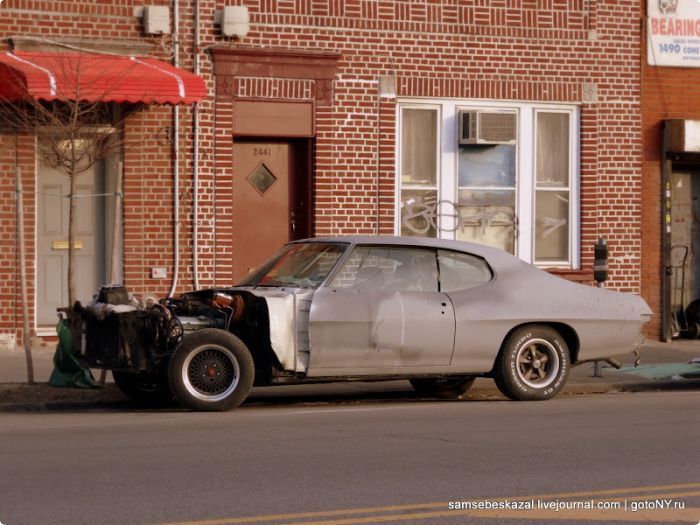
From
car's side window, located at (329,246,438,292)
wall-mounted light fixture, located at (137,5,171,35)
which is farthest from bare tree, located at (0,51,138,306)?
car's side window, located at (329,246,438,292)

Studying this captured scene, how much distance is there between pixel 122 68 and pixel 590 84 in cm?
680

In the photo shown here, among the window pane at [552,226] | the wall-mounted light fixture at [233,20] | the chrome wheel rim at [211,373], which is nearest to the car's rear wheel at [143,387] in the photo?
the chrome wheel rim at [211,373]

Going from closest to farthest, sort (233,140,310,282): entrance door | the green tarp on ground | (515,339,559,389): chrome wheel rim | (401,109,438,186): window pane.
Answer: (515,339,559,389): chrome wheel rim < the green tarp on ground < (233,140,310,282): entrance door < (401,109,438,186): window pane

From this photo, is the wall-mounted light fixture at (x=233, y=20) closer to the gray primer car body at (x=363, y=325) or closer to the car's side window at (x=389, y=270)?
the gray primer car body at (x=363, y=325)

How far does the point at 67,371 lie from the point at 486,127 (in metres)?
7.63

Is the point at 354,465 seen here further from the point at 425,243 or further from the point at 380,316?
the point at 425,243

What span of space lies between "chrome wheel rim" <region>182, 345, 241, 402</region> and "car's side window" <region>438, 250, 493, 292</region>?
2.07 meters

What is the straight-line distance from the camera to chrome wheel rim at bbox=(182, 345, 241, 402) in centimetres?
1105

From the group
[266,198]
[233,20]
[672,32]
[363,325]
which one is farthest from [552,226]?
[363,325]

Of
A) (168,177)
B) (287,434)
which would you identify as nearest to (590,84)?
(168,177)

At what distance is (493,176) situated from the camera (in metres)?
18.4

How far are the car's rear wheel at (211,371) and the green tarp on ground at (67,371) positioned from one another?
182 centimetres

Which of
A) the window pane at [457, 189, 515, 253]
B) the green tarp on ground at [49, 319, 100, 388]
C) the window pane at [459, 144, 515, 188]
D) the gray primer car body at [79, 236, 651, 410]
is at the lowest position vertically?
the green tarp on ground at [49, 319, 100, 388]

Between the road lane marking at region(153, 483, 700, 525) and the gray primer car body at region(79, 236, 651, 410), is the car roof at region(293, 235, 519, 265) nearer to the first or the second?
the gray primer car body at region(79, 236, 651, 410)
